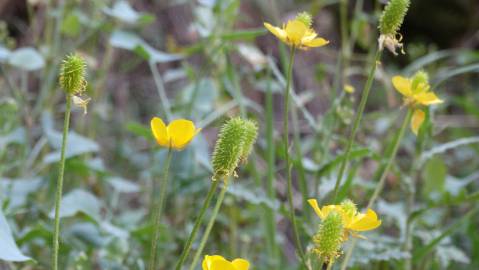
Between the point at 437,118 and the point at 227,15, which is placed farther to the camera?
the point at 437,118

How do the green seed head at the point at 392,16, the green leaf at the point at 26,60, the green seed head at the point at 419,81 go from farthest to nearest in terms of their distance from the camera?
the green leaf at the point at 26,60
the green seed head at the point at 419,81
the green seed head at the point at 392,16

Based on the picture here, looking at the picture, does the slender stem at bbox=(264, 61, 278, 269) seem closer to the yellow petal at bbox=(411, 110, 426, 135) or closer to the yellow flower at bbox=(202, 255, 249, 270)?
the yellow petal at bbox=(411, 110, 426, 135)

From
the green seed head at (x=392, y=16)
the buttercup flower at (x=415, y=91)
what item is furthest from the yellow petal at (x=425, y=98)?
the green seed head at (x=392, y=16)

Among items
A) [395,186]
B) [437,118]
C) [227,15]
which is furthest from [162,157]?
[437,118]

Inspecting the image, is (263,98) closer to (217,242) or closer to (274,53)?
(274,53)

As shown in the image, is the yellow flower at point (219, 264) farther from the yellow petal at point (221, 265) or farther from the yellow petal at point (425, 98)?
the yellow petal at point (425, 98)
